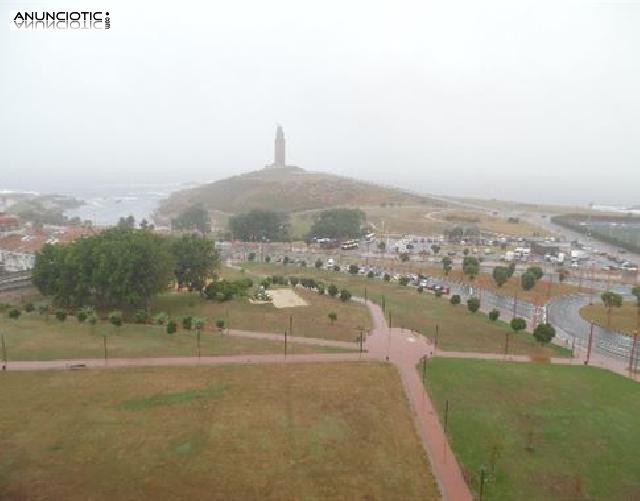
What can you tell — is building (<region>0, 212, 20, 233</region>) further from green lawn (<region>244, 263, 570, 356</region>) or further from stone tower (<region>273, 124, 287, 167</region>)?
stone tower (<region>273, 124, 287, 167</region>)

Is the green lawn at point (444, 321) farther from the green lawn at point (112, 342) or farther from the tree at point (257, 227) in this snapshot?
the tree at point (257, 227)

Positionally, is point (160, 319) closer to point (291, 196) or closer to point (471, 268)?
point (471, 268)

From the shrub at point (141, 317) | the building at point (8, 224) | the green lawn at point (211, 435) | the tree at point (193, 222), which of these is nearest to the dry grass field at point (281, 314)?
the shrub at point (141, 317)

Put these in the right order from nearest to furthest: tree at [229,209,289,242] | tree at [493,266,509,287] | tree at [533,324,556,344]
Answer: tree at [533,324,556,344]
tree at [493,266,509,287]
tree at [229,209,289,242]

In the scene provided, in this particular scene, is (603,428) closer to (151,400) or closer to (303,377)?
(303,377)

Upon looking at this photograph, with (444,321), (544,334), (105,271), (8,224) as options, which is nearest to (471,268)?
(444,321)

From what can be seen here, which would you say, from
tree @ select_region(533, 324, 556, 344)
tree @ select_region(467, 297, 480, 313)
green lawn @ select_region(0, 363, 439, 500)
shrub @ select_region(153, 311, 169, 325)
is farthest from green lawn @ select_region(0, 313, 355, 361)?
tree @ select_region(467, 297, 480, 313)

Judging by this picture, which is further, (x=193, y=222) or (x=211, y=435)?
(x=193, y=222)
